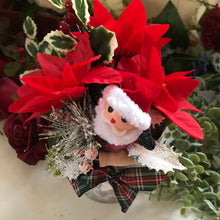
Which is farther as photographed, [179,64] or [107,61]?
[179,64]

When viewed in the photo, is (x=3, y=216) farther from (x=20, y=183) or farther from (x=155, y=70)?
(x=155, y=70)

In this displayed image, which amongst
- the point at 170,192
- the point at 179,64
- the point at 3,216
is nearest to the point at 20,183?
the point at 3,216

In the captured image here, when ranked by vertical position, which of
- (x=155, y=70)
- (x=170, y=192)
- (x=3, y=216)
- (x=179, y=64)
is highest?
(x=155, y=70)

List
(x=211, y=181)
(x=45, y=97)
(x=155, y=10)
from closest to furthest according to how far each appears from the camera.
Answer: (x=45, y=97), (x=211, y=181), (x=155, y=10)

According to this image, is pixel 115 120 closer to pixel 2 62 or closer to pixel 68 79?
pixel 68 79

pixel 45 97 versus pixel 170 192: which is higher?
pixel 45 97

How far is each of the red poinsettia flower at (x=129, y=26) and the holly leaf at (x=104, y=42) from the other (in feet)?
0.09

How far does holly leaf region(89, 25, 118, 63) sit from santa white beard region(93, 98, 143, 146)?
0.05m

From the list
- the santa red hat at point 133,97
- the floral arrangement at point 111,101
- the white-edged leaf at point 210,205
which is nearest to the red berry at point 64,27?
the floral arrangement at point 111,101

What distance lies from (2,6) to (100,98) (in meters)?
0.49

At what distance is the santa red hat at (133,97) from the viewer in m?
0.28

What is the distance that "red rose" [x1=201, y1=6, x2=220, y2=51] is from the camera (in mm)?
505

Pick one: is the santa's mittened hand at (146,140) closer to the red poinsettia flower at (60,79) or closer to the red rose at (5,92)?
the red poinsettia flower at (60,79)

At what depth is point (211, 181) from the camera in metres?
0.46
